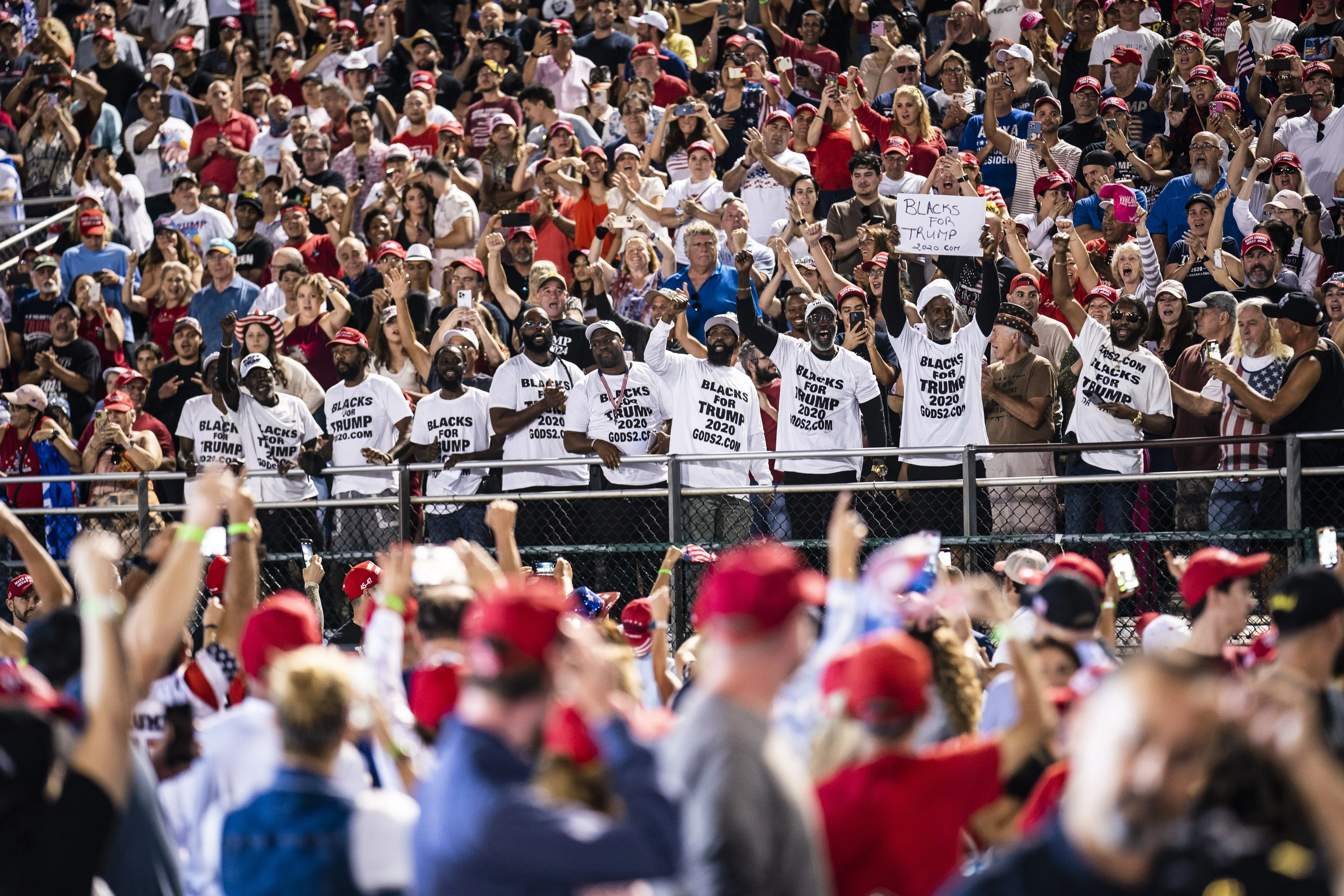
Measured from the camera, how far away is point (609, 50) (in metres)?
15.6

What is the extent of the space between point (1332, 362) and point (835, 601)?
5834mm

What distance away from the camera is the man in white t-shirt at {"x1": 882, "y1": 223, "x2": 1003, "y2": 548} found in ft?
32.2

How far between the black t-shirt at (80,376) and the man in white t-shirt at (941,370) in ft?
21.9

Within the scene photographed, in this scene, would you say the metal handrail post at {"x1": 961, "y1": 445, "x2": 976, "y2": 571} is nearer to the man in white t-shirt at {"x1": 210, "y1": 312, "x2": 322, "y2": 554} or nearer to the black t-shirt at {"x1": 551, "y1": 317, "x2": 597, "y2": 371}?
the black t-shirt at {"x1": 551, "y1": 317, "x2": 597, "y2": 371}

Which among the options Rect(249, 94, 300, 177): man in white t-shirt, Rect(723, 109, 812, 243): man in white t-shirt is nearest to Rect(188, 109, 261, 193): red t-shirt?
Rect(249, 94, 300, 177): man in white t-shirt

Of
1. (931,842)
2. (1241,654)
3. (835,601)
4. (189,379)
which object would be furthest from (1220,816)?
(189,379)

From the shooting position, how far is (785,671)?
10.4 ft

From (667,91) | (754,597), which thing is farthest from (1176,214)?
(754,597)

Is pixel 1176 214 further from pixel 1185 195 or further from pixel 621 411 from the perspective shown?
pixel 621 411

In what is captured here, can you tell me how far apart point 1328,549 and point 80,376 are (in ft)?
31.5

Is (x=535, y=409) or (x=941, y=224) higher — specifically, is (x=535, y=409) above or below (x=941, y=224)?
below

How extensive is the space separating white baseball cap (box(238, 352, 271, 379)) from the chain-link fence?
3.09ft

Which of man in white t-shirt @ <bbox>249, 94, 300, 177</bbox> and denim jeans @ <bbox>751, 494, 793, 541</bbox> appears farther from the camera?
man in white t-shirt @ <bbox>249, 94, 300, 177</bbox>

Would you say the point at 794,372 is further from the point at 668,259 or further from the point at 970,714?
the point at 970,714
